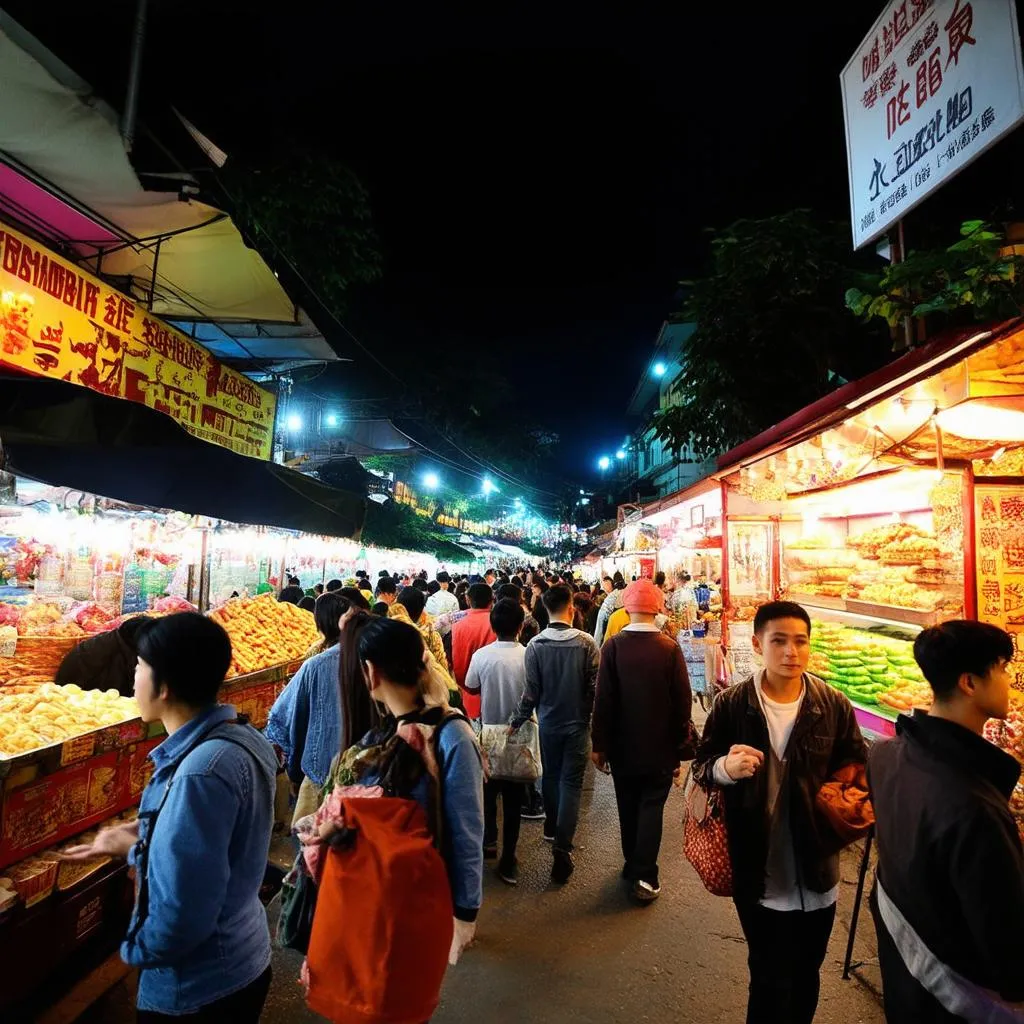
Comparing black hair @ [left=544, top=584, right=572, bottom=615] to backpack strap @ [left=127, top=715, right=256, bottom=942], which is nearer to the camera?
backpack strap @ [left=127, top=715, right=256, bottom=942]

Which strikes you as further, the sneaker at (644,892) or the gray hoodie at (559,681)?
the gray hoodie at (559,681)

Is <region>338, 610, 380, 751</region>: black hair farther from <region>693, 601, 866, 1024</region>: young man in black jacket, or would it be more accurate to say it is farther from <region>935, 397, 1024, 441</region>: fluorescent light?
<region>935, 397, 1024, 441</region>: fluorescent light

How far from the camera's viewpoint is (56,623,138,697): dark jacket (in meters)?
4.81

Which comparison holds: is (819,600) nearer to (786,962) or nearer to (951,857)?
(786,962)

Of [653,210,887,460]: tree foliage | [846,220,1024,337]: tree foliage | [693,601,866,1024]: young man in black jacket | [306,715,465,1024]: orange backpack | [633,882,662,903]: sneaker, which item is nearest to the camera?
[306,715,465,1024]: orange backpack

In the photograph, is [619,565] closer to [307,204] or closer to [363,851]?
[307,204]

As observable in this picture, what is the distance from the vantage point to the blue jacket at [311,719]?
151 inches

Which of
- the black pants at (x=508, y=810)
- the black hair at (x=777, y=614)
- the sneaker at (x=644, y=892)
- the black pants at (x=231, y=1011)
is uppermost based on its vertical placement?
the black hair at (x=777, y=614)

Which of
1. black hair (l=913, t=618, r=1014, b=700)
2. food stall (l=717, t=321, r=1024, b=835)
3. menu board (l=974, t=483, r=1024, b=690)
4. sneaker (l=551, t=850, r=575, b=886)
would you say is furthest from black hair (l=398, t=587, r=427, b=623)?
black hair (l=913, t=618, r=1014, b=700)

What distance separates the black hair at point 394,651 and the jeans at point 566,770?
3.10 meters

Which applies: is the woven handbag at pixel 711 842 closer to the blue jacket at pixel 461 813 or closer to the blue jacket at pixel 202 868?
the blue jacket at pixel 461 813

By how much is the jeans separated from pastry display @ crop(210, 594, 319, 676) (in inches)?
109

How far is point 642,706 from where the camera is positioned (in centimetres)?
476

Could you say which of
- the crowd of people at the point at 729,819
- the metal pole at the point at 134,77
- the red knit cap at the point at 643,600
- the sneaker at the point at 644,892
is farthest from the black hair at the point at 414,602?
the metal pole at the point at 134,77
